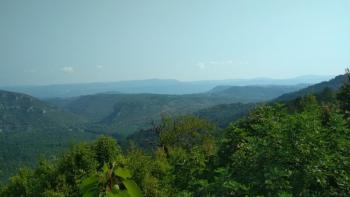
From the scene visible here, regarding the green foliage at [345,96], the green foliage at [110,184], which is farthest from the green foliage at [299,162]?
the green foliage at [345,96]

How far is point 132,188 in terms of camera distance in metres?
3.81

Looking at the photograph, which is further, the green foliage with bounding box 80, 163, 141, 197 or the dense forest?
the dense forest

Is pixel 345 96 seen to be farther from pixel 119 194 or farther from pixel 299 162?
pixel 119 194

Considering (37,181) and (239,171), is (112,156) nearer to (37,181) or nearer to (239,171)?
(37,181)

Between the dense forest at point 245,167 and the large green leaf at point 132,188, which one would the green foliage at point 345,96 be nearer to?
the dense forest at point 245,167

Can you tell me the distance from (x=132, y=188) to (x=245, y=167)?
59.0 ft

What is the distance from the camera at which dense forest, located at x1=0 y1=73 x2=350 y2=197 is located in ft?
51.0

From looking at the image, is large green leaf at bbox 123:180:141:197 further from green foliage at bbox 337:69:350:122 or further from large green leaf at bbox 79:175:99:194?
green foliage at bbox 337:69:350:122

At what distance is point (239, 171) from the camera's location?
21.5 meters

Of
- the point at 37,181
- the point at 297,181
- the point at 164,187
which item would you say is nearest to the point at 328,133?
the point at 297,181

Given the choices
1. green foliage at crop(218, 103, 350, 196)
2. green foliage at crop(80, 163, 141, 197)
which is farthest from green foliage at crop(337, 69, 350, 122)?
green foliage at crop(80, 163, 141, 197)

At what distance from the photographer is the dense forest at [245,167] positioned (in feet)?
51.0

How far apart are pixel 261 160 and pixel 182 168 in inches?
747

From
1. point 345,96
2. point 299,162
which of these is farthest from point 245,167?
point 345,96
